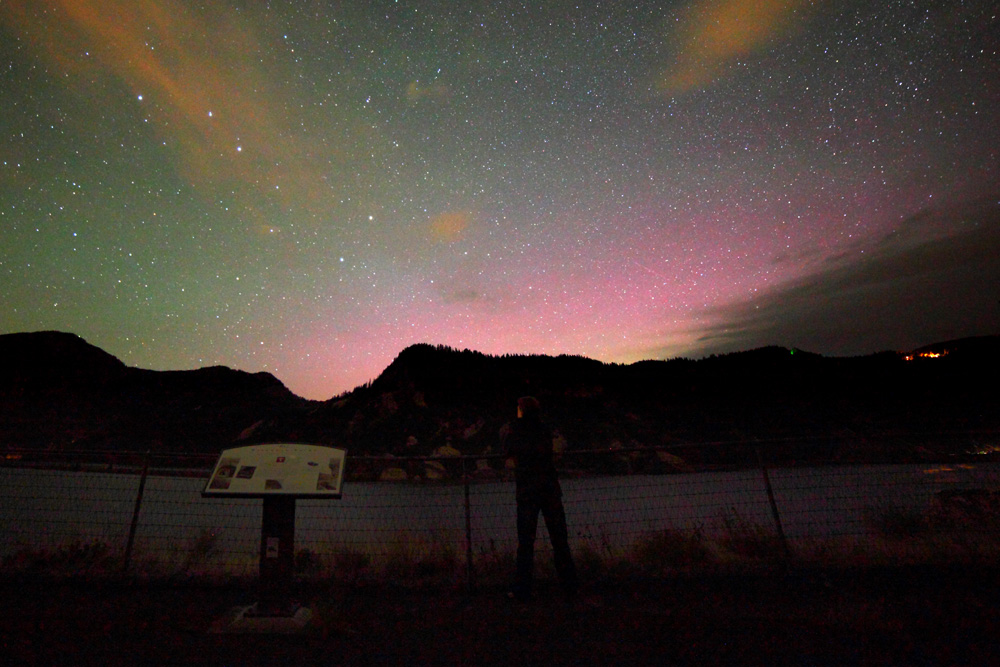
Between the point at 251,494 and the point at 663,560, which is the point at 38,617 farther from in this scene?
the point at 663,560

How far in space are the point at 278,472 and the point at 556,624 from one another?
302cm

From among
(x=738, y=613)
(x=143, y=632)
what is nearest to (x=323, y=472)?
(x=143, y=632)

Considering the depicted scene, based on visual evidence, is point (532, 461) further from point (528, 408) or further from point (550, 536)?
point (550, 536)

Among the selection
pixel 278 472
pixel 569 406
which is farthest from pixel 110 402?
pixel 278 472

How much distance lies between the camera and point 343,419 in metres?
93.8

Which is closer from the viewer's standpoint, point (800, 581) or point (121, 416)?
point (800, 581)

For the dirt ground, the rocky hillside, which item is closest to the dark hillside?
the rocky hillside

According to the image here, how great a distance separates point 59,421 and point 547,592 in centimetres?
16412

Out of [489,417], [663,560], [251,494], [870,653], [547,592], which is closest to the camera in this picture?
[870,653]

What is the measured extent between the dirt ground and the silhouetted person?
0.27 metres

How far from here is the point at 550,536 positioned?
5281 mm

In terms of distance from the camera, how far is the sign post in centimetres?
425

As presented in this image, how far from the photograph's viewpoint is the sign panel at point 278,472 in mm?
4198

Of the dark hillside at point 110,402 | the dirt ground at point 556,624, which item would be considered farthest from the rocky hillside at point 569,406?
the dirt ground at point 556,624
